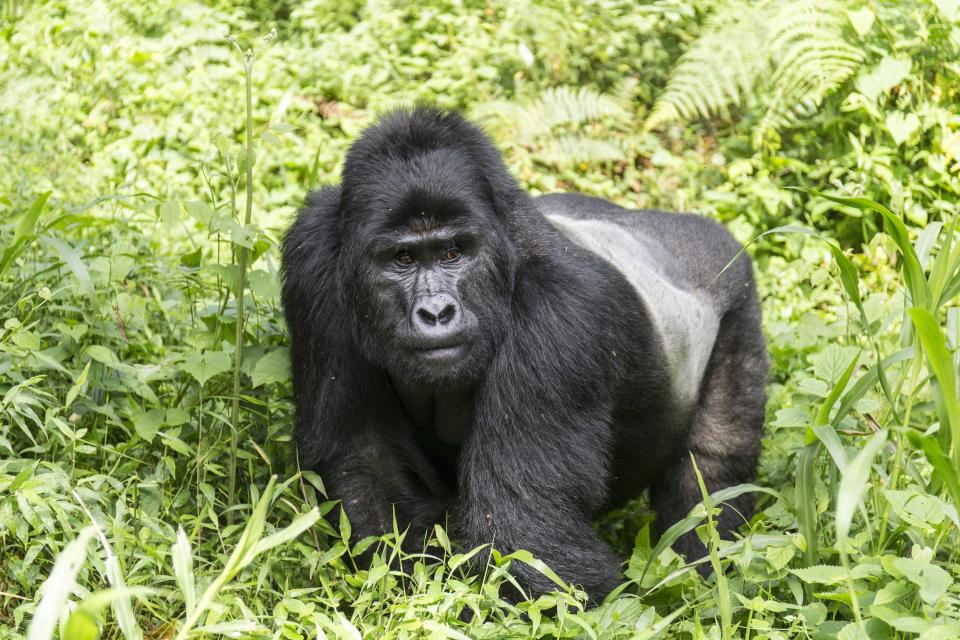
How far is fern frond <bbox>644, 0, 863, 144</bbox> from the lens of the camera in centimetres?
607

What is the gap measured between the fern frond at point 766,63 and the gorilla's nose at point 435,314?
3548 millimetres

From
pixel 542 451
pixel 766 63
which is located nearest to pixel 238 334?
pixel 542 451

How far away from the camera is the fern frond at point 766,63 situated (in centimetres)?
607

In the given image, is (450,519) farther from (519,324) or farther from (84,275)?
(84,275)

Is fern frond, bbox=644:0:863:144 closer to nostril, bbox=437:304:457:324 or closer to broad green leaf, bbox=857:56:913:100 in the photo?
broad green leaf, bbox=857:56:913:100

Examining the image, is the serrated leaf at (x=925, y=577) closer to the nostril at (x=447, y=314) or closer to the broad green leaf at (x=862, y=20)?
the nostril at (x=447, y=314)

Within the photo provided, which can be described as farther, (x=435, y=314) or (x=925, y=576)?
(x=435, y=314)

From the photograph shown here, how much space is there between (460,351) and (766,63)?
13.1 feet

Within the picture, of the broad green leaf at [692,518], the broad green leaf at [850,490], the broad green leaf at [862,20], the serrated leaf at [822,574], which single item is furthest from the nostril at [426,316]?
the broad green leaf at [862,20]

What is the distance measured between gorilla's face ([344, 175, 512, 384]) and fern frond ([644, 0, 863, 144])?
3367 millimetres

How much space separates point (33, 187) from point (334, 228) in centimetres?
248

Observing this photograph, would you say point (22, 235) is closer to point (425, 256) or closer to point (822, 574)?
point (425, 256)

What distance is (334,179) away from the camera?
6125 millimetres

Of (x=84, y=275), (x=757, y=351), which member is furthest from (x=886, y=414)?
(x=84, y=275)
